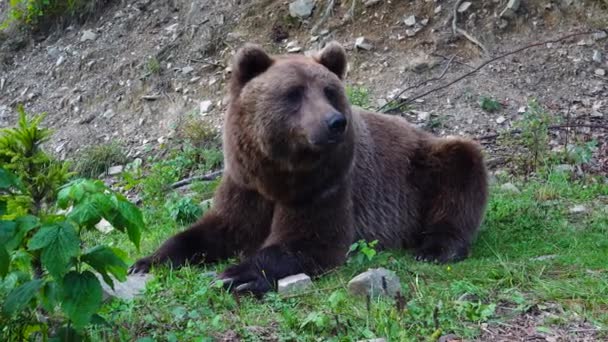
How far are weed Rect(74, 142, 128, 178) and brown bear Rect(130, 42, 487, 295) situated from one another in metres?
3.89

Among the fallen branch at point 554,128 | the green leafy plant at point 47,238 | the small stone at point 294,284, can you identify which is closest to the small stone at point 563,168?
the fallen branch at point 554,128

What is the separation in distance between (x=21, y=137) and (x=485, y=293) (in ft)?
8.13

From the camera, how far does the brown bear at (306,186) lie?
17.9 feet

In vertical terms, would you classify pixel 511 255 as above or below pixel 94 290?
below

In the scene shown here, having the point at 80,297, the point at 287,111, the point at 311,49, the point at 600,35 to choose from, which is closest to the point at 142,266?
the point at 287,111

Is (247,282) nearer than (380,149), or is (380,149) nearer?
(247,282)

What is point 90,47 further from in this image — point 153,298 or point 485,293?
point 485,293

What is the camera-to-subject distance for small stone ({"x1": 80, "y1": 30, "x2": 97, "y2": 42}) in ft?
38.5

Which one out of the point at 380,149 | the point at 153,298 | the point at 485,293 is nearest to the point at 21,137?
the point at 153,298

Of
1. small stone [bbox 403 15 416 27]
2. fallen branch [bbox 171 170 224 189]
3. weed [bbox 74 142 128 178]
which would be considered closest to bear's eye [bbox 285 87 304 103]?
fallen branch [bbox 171 170 224 189]

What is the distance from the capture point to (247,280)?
524 centimetres

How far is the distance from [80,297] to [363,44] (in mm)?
7353

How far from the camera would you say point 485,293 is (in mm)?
4680

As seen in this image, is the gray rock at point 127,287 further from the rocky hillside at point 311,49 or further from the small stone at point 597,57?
the small stone at point 597,57
